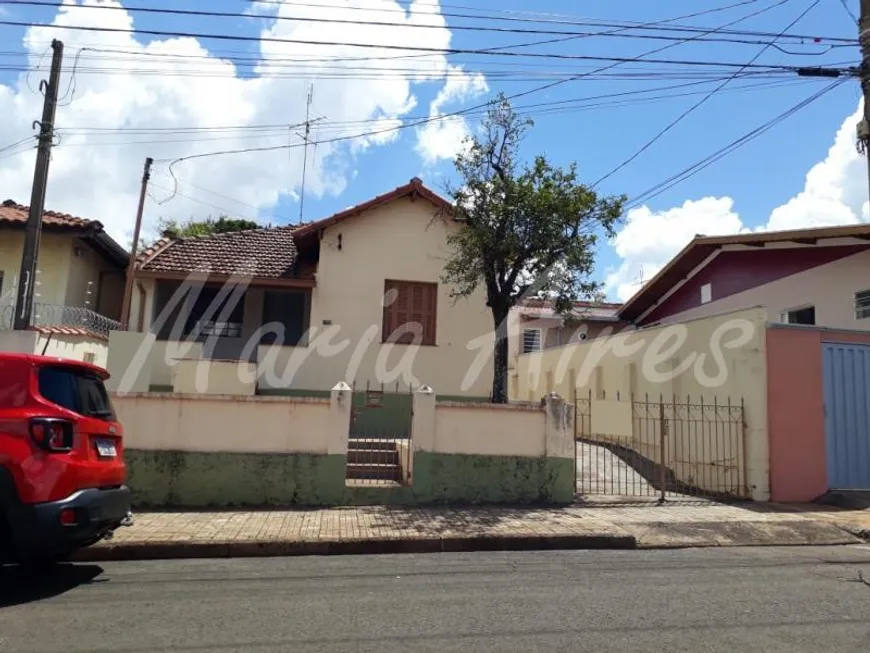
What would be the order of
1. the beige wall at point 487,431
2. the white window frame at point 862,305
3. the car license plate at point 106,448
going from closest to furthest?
the car license plate at point 106,448 → the beige wall at point 487,431 → the white window frame at point 862,305

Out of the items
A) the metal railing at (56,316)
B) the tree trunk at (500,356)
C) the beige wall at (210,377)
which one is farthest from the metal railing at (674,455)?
the metal railing at (56,316)

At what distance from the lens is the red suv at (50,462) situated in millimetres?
4887

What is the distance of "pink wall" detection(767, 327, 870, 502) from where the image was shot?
1040 centimetres

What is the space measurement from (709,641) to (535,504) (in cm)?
541

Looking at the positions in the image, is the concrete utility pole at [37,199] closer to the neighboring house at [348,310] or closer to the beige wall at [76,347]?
the beige wall at [76,347]

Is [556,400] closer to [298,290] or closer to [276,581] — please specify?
[276,581]

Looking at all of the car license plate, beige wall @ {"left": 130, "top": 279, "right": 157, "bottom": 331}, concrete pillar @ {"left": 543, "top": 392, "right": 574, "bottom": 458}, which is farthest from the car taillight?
beige wall @ {"left": 130, "top": 279, "right": 157, "bottom": 331}

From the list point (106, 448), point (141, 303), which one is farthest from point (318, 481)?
point (141, 303)

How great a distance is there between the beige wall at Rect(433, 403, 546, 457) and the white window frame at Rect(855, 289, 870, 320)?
26.7 ft

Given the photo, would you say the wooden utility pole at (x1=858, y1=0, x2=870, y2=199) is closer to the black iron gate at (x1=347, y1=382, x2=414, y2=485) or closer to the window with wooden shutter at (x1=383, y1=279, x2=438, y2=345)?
the black iron gate at (x1=347, y1=382, x2=414, y2=485)

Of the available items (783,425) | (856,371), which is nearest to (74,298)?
(783,425)

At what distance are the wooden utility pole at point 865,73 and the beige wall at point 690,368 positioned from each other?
2.81m

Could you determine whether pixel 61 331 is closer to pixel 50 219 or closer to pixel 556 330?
pixel 50 219

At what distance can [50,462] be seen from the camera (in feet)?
16.5
